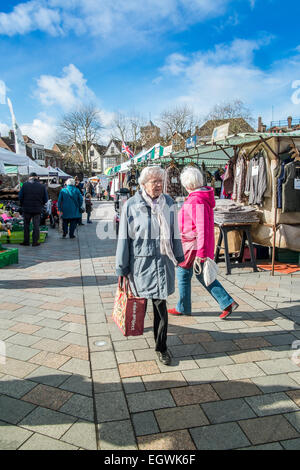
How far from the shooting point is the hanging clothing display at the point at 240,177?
6562 mm

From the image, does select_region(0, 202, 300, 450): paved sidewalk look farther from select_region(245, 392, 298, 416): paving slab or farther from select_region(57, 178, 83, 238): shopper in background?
select_region(57, 178, 83, 238): shopper in background

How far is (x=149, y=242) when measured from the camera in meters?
2.71

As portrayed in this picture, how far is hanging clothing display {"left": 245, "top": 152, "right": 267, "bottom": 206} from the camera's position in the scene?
19.5 feet

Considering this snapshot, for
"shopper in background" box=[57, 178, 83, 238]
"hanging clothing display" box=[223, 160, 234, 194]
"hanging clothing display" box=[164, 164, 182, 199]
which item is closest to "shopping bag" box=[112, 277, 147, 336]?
"hanging clothing display" box=[223, 160, 234, 194]

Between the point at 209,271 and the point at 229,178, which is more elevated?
the point at 229,178

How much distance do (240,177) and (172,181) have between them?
8.88 feet

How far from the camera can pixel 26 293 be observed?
471 centimetres

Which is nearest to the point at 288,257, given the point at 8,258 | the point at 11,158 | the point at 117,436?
the point at 117,436

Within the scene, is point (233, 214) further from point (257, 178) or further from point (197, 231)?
point (197, 231)

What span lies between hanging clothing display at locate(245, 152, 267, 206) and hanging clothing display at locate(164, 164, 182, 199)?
9.50 feet

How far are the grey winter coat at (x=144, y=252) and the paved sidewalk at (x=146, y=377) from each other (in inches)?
29.0
